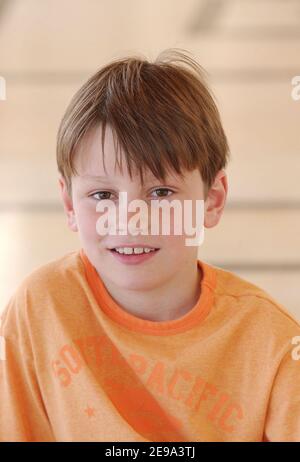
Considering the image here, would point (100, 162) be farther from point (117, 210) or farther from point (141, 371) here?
point (141, 371)

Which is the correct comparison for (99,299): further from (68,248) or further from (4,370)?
(68,248)

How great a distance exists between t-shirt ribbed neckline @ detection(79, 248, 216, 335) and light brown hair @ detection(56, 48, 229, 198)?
136mm

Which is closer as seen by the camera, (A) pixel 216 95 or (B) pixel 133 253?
(B) pixel 133 253

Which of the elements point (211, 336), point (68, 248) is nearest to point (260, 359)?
point (211, 336)

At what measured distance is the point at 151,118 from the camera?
0.82 metres

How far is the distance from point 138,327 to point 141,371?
58mm

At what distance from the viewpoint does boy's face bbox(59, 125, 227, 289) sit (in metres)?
0.81

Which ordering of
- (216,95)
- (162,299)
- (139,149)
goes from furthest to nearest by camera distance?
(216,95)
(162,299)
(139,149)

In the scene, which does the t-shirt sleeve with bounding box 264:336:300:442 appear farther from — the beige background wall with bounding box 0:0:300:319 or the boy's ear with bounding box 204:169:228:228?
the beige background wall with bounding box 0:0:300:319

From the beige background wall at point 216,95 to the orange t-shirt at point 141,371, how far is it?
347mm

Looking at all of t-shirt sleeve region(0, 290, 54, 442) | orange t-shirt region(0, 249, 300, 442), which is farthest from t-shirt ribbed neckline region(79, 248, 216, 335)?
t-shirt sleeve region(0, 290, 54, 442)

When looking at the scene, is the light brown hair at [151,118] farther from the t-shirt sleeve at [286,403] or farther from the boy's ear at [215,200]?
the t-shirt sleeve at [286,403]

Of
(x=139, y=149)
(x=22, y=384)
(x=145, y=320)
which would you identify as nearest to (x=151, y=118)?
(x=139, y=149)

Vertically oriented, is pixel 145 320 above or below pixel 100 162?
below
